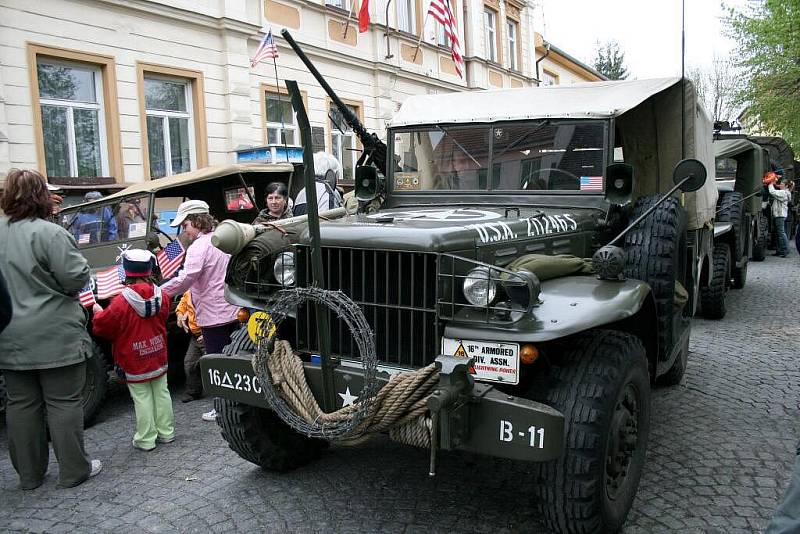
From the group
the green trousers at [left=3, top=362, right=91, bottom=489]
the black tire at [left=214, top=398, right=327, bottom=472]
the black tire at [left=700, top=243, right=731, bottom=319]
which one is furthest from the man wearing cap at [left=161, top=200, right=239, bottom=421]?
the black tire at [left=700, top=243, right=731, bottom=319]

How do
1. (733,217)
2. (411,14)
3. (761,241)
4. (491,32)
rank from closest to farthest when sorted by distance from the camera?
(733,217)
(761,241)
(411,14)
(491,32)

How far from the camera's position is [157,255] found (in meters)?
5.77

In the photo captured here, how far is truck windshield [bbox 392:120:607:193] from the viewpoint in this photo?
13.9 ft

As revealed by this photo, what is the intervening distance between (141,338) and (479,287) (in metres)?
2.33

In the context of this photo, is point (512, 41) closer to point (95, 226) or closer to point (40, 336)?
point (95, 226)

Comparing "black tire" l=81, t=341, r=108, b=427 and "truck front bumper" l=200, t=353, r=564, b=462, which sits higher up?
→ "truck front bumper" l=200, t=353, r=564, b=462

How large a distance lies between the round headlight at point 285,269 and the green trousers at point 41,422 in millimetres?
1270

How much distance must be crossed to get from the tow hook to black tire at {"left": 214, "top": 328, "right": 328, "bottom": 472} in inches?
49.1

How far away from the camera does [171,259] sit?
17.7 ft

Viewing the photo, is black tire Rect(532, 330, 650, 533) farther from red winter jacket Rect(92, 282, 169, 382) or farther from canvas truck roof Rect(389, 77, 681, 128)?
red winter jacket Rect(92, 282, 169, 382)

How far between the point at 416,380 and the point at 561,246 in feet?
5.05

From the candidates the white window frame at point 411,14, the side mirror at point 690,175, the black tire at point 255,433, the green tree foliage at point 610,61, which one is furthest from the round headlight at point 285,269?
the green tree foliage at point 610,61

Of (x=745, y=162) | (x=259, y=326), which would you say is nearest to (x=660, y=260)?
(x=259, y=326)

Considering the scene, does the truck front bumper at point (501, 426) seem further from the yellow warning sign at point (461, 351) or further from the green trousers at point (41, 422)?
the green trousers at point (41, 422)
